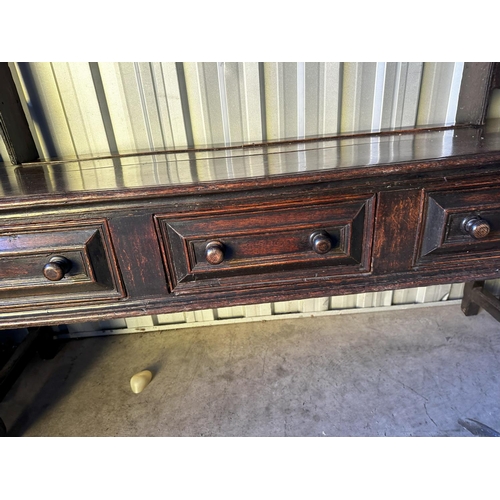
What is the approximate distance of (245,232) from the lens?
0.96m

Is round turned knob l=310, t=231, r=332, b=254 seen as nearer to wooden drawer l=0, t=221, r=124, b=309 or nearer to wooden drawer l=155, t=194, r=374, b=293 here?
wooden drawer l=155, t=194, r=374, b=293

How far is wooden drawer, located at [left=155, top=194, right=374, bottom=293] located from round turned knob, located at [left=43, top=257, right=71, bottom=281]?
0.26 m

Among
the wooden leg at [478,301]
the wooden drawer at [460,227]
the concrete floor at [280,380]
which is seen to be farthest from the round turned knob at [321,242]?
the wooden leg at [478,301]

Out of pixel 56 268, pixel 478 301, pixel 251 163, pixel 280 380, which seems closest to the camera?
pixel 56 268

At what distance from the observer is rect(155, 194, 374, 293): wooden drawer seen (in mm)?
955

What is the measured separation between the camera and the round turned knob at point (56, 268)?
3.06 feet

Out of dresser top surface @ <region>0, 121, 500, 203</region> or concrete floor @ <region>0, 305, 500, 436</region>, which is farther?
concrete floor @ <region>0, 305, 500, 436</region>

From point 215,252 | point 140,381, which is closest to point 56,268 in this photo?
point 215,252

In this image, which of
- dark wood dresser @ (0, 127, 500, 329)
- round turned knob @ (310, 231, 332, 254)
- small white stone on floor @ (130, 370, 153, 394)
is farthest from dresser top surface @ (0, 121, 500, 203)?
small white stone on floor @ (130, 370, 153, 394)

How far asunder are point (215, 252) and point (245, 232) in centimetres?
10

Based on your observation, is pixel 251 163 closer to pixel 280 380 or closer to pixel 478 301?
pixel 280 380

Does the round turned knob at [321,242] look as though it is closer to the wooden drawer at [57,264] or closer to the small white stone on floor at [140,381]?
the wooden drawer at [57,264]

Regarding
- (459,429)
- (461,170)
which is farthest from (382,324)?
(461,170)

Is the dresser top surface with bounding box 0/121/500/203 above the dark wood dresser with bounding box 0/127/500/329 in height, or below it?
above
